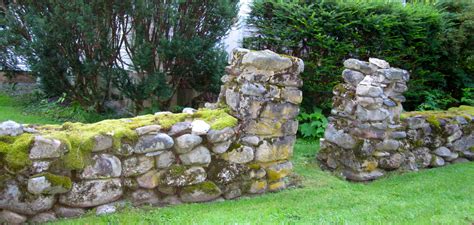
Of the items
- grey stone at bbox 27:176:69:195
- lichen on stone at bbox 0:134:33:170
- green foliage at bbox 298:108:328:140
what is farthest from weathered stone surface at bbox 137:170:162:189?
green foliage at bbox 298:108:328:140

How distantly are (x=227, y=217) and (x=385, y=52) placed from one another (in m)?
5.64

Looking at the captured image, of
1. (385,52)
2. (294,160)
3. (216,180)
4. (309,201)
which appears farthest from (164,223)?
(385,52)

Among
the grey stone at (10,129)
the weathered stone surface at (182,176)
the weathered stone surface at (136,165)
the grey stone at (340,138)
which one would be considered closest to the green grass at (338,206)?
the weathered stone surface at (182,176)

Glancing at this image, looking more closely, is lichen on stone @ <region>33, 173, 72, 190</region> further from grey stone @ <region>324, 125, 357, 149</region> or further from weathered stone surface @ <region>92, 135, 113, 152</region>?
grey stone @ <region>324, 125, 357, 149</region>

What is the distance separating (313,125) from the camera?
7223mm

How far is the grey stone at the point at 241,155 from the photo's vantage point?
409cm

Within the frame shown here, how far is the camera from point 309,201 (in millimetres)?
4172

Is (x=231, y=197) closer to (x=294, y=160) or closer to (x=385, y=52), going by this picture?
(x=294, y=160)

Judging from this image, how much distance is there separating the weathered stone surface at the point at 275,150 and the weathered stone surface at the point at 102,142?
153cm

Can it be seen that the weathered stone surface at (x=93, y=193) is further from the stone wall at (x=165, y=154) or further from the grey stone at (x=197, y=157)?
A: the grey stone at (x=197, y=157)

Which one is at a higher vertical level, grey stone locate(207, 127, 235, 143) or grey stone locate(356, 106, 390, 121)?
grey stone locate(356, 106, 390, 121)

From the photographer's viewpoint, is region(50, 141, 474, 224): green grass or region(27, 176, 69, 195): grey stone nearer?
region(27, 176, 69, 195): grey stone

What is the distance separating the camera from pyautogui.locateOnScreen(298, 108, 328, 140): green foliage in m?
7.17

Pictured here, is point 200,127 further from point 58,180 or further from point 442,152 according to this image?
point 442,152
